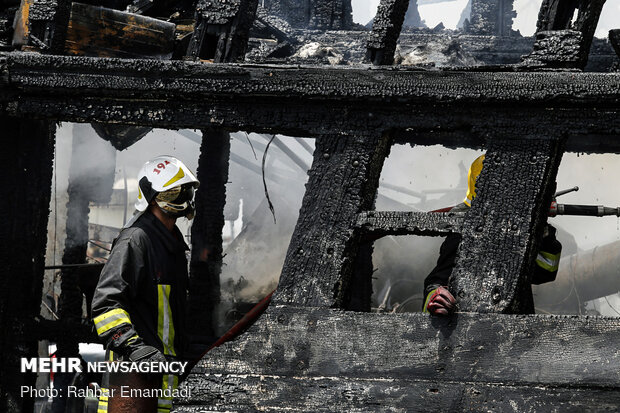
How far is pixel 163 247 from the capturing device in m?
4.47

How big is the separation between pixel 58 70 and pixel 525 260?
8.09 ft

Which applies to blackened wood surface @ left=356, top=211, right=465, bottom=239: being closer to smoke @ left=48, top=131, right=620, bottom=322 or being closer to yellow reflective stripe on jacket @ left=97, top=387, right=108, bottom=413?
yellow reflective stripe on jacket @ left=97, top=387, right=108, bottom=413

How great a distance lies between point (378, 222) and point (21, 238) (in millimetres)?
3209

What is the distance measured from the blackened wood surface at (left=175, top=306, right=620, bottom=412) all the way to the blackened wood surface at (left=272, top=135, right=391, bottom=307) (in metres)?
0.11

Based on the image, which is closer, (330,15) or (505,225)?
(505,225)

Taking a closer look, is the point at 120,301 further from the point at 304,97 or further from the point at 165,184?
the point at 304,97

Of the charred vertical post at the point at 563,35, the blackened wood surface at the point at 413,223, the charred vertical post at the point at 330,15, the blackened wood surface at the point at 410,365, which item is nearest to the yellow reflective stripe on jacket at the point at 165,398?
the blackened wood surface at the point at 410,365

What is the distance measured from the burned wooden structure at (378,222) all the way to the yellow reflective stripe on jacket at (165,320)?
96cm

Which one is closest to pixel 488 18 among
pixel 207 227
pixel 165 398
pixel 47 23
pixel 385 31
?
pixel 207 227

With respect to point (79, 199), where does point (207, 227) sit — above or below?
above

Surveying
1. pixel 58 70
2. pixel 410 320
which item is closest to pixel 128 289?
pixel 58 70

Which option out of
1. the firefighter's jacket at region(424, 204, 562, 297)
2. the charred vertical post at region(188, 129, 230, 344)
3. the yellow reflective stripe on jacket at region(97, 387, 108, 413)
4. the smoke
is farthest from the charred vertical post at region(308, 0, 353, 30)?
the yellow reflective stripe on jacket at region(97, 387, 108, 413)

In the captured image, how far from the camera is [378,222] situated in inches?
139

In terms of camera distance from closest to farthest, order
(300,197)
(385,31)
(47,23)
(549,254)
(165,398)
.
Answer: (165,398)
(549,254)
(47,23)
(385,31)
(300,197)
